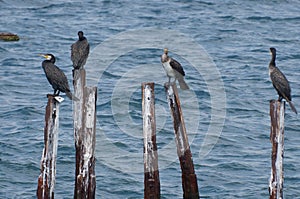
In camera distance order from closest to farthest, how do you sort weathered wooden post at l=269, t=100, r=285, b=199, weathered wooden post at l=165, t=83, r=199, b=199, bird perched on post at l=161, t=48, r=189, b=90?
weathered wooden post at l=269, t=100, r=285, b=199, weathered wooden post at l=165, t=83, r=199, b=199, bird perched on post at l=161, t=48, r=189, b=90

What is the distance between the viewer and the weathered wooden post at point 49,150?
11.4 meters

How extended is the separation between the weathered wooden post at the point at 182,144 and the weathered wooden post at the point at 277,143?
5.15 ft

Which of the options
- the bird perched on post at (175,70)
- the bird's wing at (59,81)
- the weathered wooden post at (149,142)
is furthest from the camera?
the bird perched on post at (175,70)

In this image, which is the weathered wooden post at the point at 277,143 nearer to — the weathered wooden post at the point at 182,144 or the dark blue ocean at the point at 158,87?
the weathered wooden post at the point at 182,144

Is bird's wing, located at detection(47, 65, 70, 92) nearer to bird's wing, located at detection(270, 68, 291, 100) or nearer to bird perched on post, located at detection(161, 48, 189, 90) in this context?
bird perched on post, located at detection(161, 48, 189, 90)

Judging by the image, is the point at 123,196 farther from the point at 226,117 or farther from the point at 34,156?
the point at 226,117

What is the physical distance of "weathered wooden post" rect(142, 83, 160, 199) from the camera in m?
11.7

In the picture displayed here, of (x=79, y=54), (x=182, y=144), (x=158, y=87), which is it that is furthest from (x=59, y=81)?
(x=158, y=87)

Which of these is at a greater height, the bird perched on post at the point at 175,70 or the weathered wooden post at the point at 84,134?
the bird perched on post at the point at 175,70

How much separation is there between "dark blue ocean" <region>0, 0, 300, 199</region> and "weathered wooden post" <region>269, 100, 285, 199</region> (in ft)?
12.2

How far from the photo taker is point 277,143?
→ 11.5m

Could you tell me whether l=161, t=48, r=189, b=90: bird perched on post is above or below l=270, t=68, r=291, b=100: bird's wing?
above

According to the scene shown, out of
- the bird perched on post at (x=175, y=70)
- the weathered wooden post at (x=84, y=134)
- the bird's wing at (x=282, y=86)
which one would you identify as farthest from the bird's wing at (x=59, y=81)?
the bird's wing at (x=282, y=86)

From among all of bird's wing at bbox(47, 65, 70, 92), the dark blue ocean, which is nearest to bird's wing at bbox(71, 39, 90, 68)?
bird's wing at bbox(47, 65, 70, 92)
